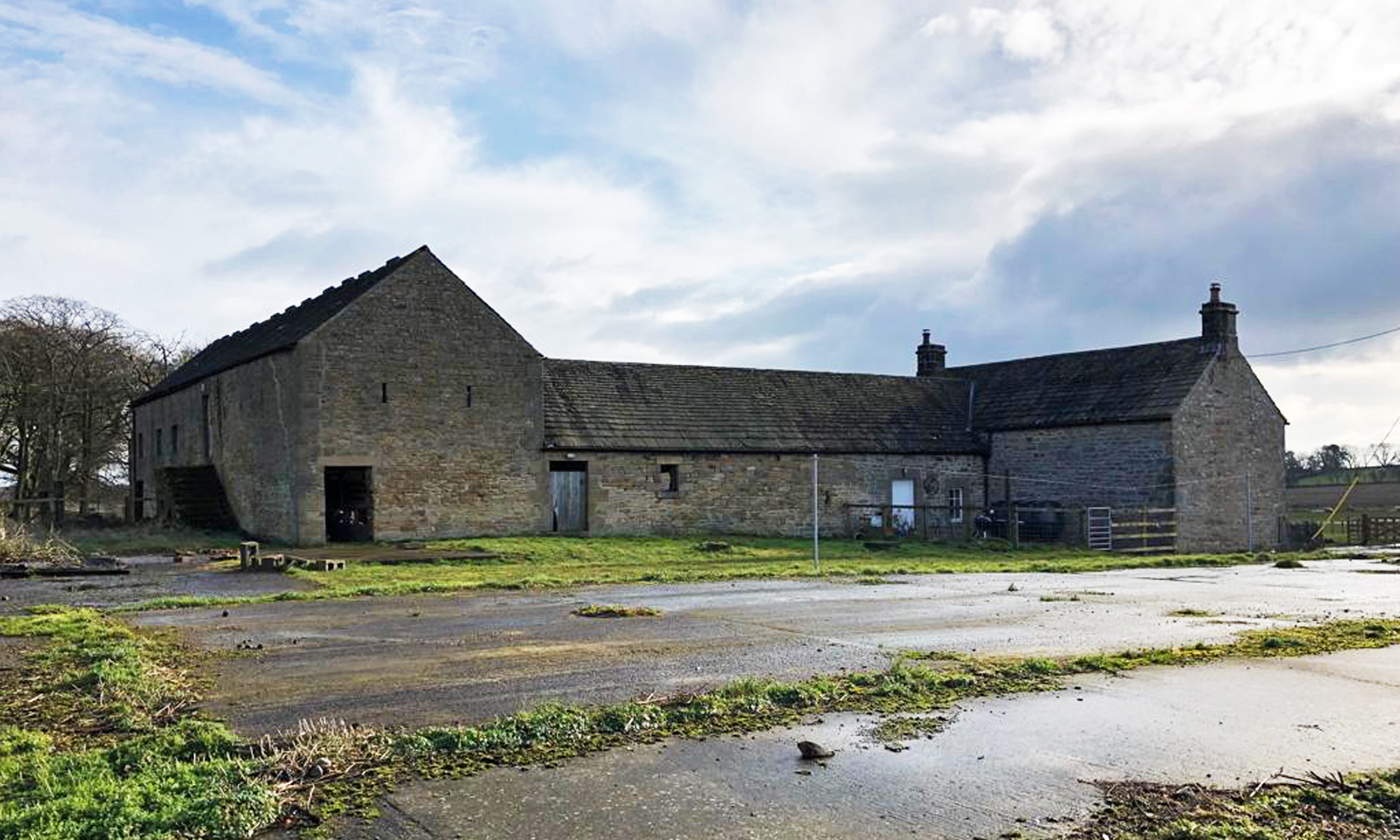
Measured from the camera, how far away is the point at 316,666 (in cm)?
1044

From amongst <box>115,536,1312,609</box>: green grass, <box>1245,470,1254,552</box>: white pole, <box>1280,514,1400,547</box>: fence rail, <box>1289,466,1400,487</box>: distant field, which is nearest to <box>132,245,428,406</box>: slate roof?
<box>115,536,1312,609</box>: green grass

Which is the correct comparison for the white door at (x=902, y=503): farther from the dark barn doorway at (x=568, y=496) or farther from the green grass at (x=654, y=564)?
the dark barn doorway at (x=568, y=496)

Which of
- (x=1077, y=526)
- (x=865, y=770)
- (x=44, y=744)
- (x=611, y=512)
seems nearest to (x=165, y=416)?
(x=611, y=512)

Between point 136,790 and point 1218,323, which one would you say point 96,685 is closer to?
point 136,790

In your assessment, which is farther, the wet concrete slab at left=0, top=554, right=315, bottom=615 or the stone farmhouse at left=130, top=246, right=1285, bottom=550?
the stone farmhouse at left=130, top=246, right=1285, bottom=550

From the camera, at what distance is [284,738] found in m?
7.28

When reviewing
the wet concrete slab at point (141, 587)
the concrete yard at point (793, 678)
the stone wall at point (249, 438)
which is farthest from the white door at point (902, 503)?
the wet concrete slab at point (141, 587)

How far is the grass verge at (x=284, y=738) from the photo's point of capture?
5.76 metres

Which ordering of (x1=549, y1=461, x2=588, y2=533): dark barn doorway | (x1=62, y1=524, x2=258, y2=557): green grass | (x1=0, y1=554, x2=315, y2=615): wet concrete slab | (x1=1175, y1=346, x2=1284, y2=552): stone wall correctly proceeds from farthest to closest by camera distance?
(x1=1175, y1=346, x2=1284, y2=552): stone wall
(x1=549, y1=461, x2=588, y2=533): dark barn doorway
(x1=62, y1=524, x2=258, y2=557): green grass
(x1=0, y1=554, x2=315, y2=615): wet concrete slab

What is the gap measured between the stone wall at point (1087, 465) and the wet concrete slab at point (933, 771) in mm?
27318

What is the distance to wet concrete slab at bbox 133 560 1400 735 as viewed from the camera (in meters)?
9.09

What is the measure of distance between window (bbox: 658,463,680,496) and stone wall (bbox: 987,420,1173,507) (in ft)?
39.8

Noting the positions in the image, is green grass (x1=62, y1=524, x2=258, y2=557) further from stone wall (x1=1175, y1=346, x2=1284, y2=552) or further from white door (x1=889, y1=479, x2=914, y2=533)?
stone wall (x1=1175, y1=346, x2=1284, y2=552)

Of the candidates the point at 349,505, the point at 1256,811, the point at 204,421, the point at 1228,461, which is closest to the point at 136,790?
the point at 1256,811
